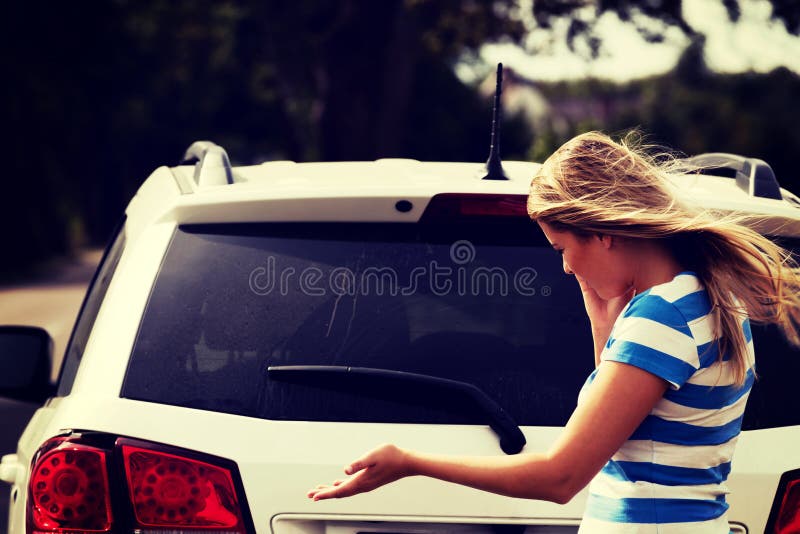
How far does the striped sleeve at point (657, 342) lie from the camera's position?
6.56ft

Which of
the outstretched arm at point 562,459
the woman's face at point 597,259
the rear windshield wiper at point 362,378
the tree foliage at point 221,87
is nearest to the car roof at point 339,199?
the rear windshield wiper at point 362,378

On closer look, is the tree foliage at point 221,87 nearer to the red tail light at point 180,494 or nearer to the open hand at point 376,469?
the red tail light at point 180,494

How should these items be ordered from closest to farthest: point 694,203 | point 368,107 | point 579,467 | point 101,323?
1. point 579,467
2. point 694,203
3. point 101,323
4. point 368,107

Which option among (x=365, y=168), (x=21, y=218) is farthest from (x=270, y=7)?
(x=365, y=168)

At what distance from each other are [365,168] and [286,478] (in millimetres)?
1108

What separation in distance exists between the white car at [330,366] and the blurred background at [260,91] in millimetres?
602

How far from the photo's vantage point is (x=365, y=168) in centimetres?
325

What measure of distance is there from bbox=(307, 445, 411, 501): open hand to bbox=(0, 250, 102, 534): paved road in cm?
447

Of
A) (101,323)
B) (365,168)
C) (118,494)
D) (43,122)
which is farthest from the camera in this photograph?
(43,122)

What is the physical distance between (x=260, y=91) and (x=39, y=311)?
28.3 metres

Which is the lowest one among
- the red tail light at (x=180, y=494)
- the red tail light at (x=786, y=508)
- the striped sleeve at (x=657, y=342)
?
the red tail light at (x=786, y=508)

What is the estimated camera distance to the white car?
94.6 inches

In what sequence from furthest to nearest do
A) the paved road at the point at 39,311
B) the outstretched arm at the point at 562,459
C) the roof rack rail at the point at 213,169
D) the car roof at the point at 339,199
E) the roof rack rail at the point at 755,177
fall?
the paved road at the point at 39,311
the roof rack rail at the point at 755,177
the roof rack rail at the point at 213,169
the car roof at the point at 339,199
the outstretched arm at the point at 562,459

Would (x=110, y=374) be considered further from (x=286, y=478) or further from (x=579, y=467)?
(x=579, y=467)
